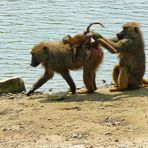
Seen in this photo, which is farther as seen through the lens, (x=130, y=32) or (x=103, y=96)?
(x=130, y=32)

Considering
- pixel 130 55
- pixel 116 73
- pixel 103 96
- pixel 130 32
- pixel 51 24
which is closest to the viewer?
pixel 103 96

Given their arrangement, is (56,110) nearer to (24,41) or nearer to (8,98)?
(8,98)

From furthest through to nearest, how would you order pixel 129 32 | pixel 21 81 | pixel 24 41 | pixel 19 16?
pixel 19 16 → pixel 24 41 → pixel 21 81 → pixel 129 32

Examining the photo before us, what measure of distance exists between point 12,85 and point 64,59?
1955 millimetres

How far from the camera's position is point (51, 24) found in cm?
2031

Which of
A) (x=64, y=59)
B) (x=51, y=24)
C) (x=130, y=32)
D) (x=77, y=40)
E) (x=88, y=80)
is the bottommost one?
(x=51, y=24)

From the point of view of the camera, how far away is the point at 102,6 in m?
24.3

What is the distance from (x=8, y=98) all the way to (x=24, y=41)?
16.6ft

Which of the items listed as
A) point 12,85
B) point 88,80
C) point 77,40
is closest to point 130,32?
point 77,40

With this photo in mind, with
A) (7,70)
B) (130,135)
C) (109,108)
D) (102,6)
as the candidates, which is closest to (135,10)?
(102,6)

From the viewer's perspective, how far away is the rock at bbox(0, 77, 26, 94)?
43.7 ft

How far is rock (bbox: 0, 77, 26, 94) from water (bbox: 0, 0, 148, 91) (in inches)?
27.0

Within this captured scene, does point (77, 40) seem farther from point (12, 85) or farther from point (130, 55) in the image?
point (12, 85)

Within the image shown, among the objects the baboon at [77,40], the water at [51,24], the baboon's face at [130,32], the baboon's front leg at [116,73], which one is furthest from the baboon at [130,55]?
the water at [51,24]
